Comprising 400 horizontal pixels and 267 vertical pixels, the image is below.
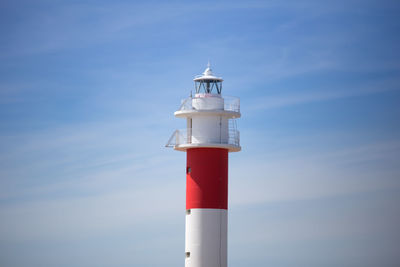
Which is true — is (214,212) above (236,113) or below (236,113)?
below

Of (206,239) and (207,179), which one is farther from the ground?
(207,179)

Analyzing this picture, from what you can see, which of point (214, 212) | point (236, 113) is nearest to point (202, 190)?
point (214, 212)

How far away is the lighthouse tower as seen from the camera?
48.5 metres

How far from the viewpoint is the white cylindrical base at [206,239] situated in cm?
4834

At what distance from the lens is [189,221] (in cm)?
4888

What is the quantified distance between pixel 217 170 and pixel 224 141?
1.78 m

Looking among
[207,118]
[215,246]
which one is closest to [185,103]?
[207,118]

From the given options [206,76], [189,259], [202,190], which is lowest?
[189,259]

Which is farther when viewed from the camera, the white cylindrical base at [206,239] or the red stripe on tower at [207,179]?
the red stripe on tower at [207,179]

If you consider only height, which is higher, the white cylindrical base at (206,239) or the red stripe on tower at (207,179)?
the red stripe on tower at (207,179)

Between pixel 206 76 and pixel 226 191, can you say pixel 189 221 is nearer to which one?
pixel 226 191

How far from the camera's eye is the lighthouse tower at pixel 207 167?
4850 cm

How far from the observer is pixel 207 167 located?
161 ft

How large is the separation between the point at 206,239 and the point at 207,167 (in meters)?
4.06
